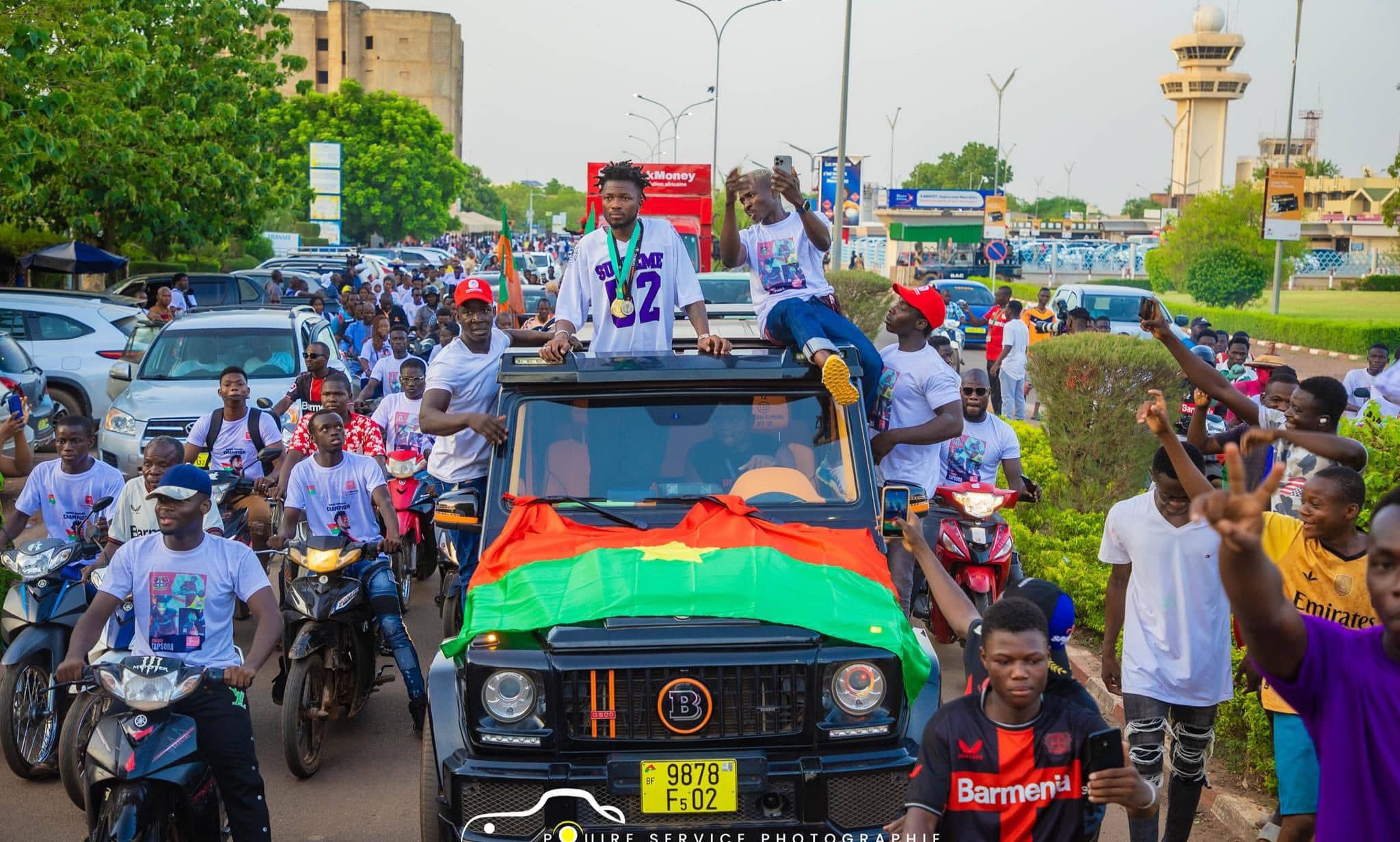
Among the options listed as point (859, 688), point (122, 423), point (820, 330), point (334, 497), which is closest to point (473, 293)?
point (334, 497)

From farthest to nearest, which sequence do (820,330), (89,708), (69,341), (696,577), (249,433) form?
1. (69,341)
2. (249,433)
3. (820,330)
4. (89,708)
5. (696,577)

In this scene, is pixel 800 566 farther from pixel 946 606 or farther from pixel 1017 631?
pixel 1017 631

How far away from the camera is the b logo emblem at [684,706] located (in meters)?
4.79

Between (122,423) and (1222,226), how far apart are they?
123ft

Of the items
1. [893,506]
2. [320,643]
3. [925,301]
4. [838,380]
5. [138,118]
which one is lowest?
[320,643]

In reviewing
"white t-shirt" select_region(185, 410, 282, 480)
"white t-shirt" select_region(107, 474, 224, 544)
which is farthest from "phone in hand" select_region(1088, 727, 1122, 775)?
"white t-shirt" select_region(185, 410, 282, 480)

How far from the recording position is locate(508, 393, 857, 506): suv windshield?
5.83m

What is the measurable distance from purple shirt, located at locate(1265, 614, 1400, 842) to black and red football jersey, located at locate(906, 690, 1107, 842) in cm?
89

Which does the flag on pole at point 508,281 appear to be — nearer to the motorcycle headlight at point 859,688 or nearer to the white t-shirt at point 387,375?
the white t-shirt at point 387,375

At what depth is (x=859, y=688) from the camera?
4902 millimetres

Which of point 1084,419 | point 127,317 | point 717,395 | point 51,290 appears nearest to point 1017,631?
point 717,395

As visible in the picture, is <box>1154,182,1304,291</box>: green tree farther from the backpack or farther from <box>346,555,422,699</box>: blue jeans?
<box>346,555,422,699</box>: blue jeans

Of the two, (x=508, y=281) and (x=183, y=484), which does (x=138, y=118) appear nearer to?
(x=508, y=281)

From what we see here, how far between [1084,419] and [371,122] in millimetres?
69542
